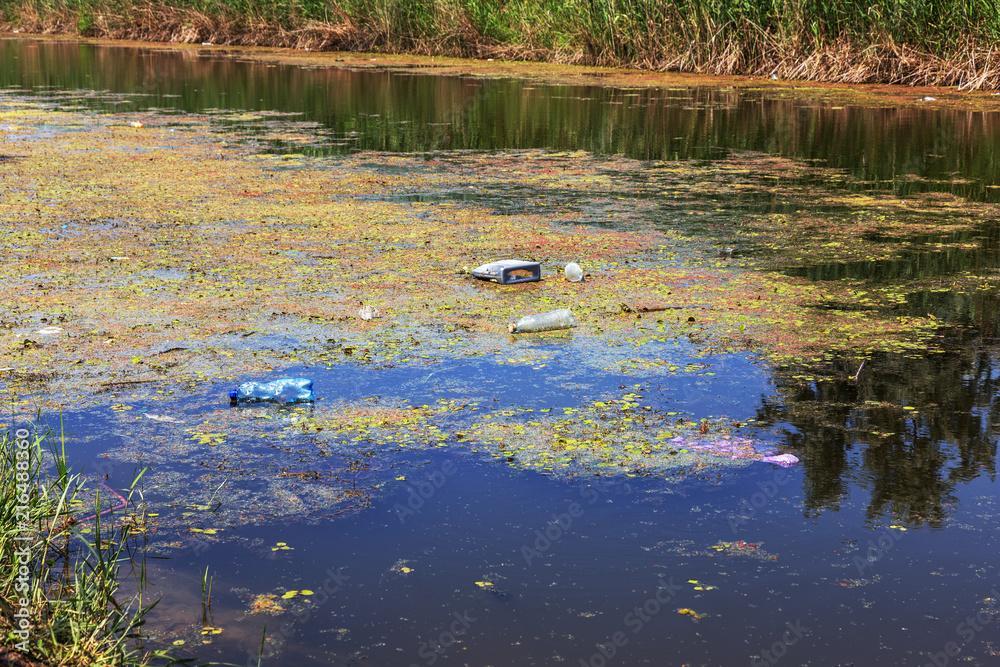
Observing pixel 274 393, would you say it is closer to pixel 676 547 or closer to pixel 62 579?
pixel 62 579

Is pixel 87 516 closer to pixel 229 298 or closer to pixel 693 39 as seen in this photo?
pixel 229 298

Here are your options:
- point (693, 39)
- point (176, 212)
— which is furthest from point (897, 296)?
point (693, 39)

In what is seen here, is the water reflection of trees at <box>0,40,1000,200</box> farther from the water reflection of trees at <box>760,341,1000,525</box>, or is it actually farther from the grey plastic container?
the water reflection of trees at <box>760,341,1000,525</box>

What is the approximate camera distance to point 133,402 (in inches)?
167

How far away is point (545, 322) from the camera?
5.26 m

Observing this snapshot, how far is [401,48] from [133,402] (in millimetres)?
22315

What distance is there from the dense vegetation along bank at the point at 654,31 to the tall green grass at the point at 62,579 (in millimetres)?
15559

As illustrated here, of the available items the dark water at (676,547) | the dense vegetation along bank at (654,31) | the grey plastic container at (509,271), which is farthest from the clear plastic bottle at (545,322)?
the dense vegetation along bank at (654,31)

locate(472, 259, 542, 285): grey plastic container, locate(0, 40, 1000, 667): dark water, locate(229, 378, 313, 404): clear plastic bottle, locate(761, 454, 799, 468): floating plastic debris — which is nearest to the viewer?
locate(0, 40, 1000, 667): dark water

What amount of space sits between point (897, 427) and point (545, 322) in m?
1.78

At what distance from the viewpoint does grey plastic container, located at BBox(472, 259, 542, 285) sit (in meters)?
6.08

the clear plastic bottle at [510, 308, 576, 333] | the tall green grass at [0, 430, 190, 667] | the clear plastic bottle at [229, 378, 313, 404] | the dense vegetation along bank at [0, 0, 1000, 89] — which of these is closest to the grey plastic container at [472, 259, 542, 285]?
the clear plastic bottle at [510, 308, 576, 333]

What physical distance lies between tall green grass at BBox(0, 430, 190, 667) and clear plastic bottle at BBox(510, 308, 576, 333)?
2265 mm

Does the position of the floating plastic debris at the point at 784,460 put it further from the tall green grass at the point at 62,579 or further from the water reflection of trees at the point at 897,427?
the tall green grass at the point at 62,579
